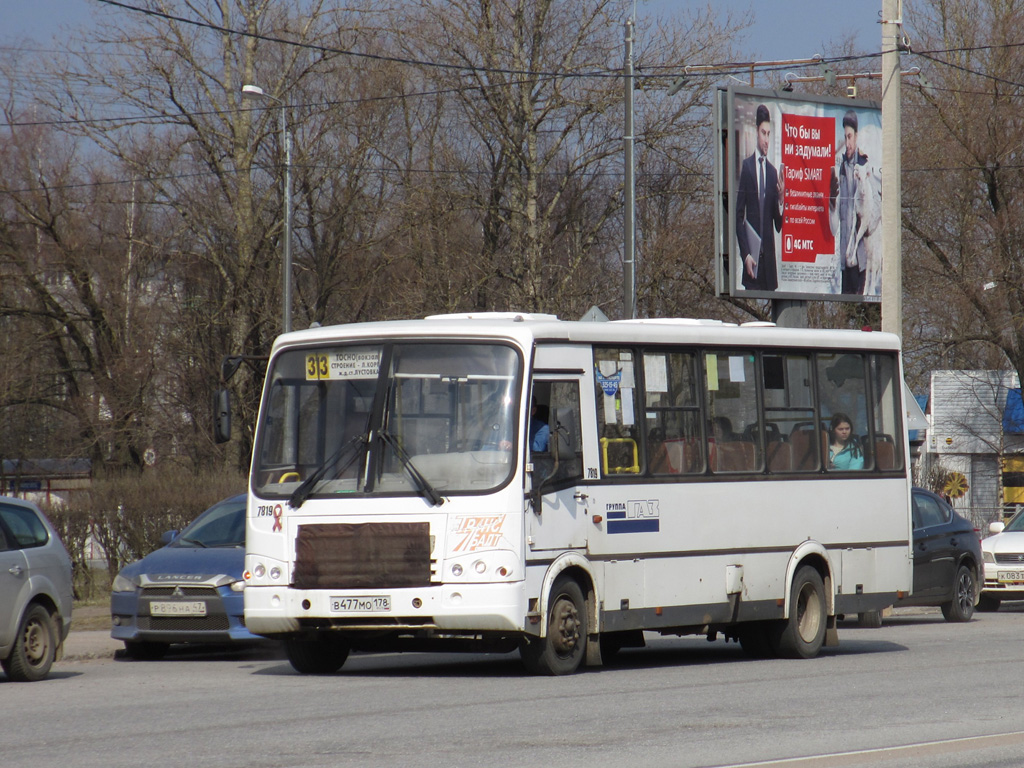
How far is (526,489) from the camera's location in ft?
39.4

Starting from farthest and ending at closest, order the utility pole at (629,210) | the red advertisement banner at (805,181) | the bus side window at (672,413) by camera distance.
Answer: the utility pole at (629,210), the red advertisement banner at (805,181), the bus side window at (672,413)

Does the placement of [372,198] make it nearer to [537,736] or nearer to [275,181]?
[275,181]

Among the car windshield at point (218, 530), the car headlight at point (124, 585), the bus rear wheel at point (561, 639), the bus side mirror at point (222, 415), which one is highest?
the bus side mirror at point (222, 415)

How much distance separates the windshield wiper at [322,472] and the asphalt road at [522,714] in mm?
1410

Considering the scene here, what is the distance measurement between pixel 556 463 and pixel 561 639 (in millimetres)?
1357

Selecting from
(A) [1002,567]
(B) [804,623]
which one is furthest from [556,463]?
(A) [1002,567]

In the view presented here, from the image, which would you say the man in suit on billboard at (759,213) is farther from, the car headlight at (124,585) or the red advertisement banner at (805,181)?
the car headlight at (124,585)

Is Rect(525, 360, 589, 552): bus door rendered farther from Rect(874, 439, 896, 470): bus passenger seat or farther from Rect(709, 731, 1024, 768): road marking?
Rect(874, 439, 896, 470): bus passenger seat

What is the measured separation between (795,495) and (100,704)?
6.67 m

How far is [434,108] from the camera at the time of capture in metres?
37.6

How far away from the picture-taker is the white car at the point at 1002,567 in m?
22.8

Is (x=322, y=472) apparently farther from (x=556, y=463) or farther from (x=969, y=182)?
(x=969, y=182)

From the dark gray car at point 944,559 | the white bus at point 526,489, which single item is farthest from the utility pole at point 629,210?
the white bus at point 526,489

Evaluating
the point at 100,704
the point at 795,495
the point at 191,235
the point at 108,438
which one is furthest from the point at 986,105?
the point at 100,704
